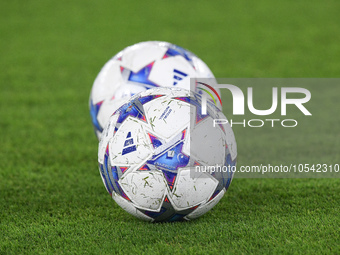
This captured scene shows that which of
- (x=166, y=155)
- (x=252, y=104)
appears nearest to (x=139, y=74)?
(x=166, y=155)

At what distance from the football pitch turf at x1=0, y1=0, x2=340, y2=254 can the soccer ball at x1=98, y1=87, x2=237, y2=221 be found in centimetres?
19

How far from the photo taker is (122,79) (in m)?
4.92

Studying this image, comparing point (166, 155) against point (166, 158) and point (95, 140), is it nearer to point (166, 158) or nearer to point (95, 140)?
point (166, 158)

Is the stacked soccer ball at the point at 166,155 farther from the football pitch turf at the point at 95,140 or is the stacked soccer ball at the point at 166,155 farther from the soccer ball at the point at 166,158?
the football pitch turf at the point at 95,140

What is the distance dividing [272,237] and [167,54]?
202cm

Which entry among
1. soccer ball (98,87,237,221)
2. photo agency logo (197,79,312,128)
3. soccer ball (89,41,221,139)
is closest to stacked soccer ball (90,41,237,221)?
soccer ball (98,87,237,221)

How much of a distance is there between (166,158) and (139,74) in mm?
1413

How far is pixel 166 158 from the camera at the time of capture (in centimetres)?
363

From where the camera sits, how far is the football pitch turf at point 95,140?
3.71m

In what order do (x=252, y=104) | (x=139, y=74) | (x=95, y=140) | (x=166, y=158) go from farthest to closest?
1. (x=252, y=104)
2. (x=95, y=140)
3. (x=139, y=74)
4. (x=166, y=158)

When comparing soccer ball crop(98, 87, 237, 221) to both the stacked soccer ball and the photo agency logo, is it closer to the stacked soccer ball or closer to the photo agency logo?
the stacked soccer ball

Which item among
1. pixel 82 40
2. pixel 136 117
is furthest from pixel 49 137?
pixel 82 40

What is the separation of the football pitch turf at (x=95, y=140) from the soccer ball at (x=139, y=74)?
0.67 metres

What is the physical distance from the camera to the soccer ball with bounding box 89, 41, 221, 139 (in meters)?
4.82
